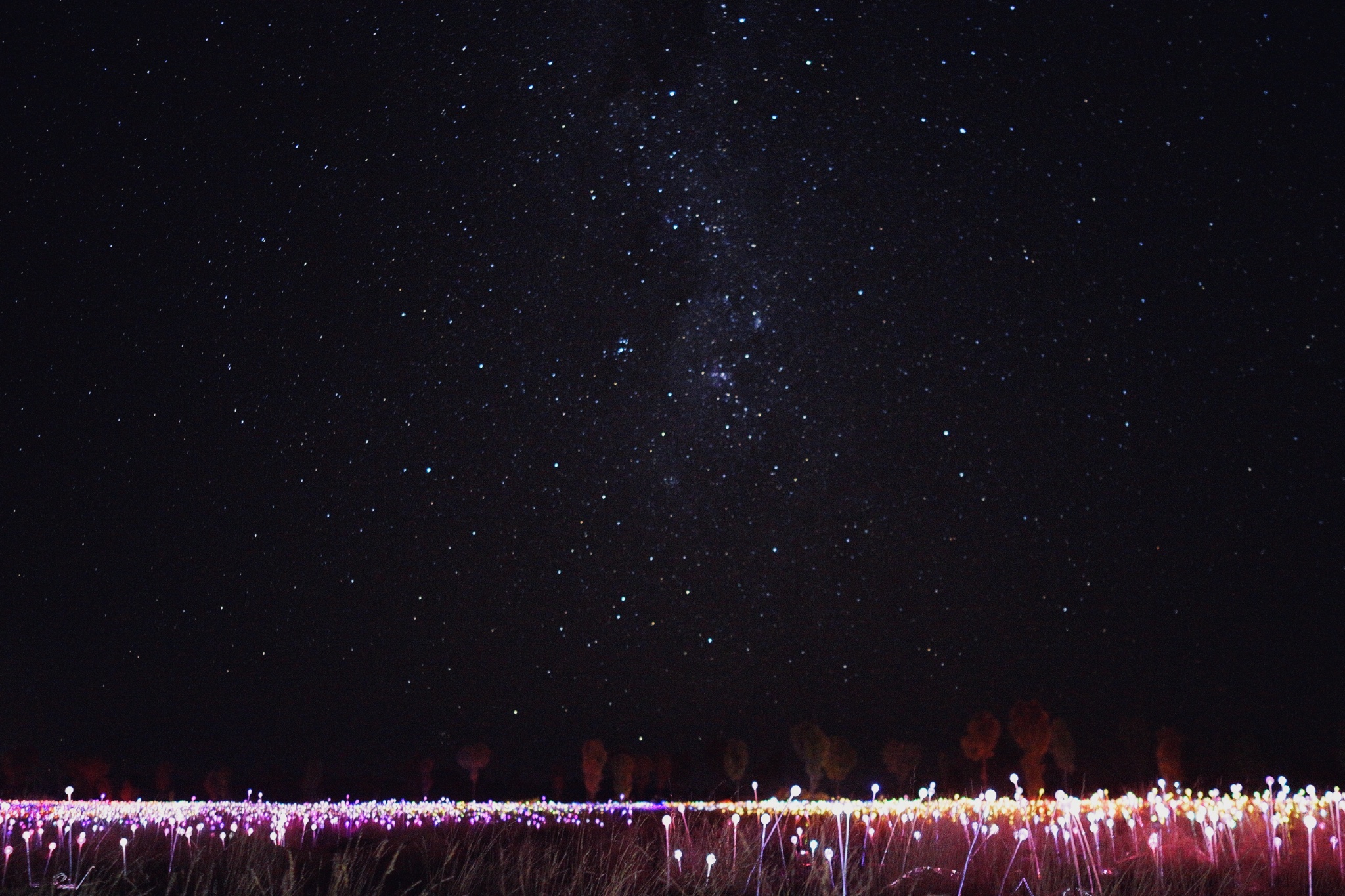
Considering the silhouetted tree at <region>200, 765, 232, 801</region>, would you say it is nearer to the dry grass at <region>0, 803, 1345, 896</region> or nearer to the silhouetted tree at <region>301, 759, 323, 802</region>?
the silhouetted tree at <region>301, 759, 323, 802</region>

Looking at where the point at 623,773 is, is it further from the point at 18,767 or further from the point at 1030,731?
the point at 18,767

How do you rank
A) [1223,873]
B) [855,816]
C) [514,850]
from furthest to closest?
[855,816] → [514,850] → [1223,873]

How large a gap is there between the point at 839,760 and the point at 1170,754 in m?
20.3

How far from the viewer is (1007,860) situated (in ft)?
27.1

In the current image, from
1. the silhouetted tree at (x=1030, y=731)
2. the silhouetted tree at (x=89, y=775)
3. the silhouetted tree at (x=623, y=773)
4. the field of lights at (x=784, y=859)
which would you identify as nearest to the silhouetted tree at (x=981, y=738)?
the silhouetted tree at (x=1030, y=731)

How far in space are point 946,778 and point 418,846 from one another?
50521mm

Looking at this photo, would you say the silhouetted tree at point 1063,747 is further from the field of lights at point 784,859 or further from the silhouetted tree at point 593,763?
the field of lights at point 784,859

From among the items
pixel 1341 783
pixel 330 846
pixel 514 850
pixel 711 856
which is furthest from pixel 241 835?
pixel 1341 783

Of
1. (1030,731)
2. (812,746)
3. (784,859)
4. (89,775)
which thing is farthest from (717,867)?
(89,775)

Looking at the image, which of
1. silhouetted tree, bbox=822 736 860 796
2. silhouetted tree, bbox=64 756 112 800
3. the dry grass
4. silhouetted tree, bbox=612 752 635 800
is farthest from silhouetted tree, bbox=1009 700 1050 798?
silhouetted tree, bbox=64 756 112 800

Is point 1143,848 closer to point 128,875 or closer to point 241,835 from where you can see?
point 128,875

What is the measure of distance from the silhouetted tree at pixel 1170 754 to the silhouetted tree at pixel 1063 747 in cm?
457

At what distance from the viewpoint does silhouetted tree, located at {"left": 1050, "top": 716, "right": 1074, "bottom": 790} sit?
177 feet

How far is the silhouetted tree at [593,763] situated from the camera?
219ft
